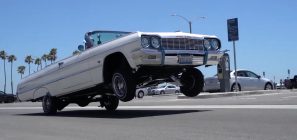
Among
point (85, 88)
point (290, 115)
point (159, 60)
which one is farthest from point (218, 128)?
point (85, 88)

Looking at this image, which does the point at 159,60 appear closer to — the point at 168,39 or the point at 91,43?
the point at 168,39

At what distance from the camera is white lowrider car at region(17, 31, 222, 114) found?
35.9ft

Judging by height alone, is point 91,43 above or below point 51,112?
above

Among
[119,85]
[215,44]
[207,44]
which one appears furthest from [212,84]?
[119,85]

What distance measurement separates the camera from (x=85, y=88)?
12781mm

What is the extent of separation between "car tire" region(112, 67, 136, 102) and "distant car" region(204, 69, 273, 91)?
1606cm

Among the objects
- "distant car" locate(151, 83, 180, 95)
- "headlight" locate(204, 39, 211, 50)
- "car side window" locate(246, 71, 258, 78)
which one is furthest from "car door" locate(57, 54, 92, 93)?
"distant car" locate(151, 83, 180, 95)

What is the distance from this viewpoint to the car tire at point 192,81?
41.1 ft

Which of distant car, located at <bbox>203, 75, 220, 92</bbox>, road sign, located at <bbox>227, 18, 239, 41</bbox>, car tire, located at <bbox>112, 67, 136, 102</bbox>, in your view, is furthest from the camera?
road sign, located at <bbox>227, 18, 239, 41</bbox>

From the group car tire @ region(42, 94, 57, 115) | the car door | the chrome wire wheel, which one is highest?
the car door

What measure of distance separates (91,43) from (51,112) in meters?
3.06

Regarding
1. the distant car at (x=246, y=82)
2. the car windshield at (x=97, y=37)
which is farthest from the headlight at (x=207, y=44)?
the distant car at (x=246, y=82)

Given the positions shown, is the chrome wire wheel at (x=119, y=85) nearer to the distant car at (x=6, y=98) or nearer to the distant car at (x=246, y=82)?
the distant car at (x=246, y=82)

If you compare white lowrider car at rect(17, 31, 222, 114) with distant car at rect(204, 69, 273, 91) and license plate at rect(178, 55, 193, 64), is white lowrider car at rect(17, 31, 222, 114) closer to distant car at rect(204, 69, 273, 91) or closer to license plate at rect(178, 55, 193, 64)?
license plate at rect(178, 55, 193, 64)
